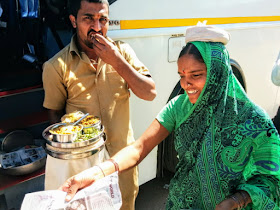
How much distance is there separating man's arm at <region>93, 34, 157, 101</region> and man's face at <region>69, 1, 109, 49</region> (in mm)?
83

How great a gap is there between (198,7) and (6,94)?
82.2 inches

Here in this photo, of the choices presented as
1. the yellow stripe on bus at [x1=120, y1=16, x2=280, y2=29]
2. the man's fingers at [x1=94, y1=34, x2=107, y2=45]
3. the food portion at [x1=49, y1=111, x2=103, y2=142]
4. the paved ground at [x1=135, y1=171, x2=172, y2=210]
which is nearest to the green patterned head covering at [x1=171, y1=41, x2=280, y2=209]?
the food portion at [x1=49, y1=111, x2=103, y2=142]

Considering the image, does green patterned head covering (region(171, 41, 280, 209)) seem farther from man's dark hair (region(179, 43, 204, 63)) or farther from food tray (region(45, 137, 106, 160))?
food tray (region(45, 137, 106, 160))

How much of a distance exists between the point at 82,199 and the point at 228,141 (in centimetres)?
77

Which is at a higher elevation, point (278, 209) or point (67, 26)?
point (67, 26)

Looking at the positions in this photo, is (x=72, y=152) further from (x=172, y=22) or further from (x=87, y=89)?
(x=172, y=22)

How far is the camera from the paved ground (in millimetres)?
2979

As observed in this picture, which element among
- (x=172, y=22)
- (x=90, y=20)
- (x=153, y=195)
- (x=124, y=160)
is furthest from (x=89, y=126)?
(x=153, y=195)

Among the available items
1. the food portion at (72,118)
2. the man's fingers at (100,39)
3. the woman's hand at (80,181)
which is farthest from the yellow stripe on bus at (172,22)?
the woman's hand at (80,181)

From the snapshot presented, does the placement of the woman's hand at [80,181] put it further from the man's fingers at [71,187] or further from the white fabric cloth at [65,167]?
the white fabric cloth at [65,167]

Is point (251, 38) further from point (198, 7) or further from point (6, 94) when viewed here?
point (6, 94)

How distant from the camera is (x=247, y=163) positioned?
4.32 ft

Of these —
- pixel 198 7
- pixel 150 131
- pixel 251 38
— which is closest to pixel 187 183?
pixel 150 131

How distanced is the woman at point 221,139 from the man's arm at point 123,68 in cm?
54
